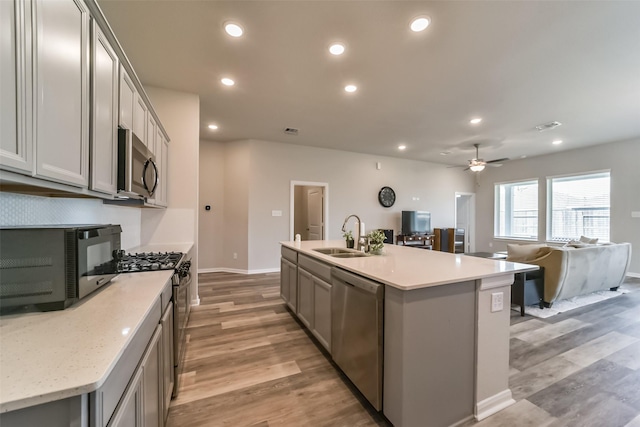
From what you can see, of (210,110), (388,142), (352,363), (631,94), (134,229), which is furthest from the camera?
(388,142)

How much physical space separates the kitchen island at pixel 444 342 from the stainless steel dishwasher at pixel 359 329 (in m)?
0.05

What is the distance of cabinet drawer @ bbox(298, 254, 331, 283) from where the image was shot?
2222 millimetres

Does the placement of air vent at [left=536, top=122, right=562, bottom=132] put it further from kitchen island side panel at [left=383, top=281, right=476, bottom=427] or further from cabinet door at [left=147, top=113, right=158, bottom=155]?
cabinet door at [left=147, top=113, right=158, bottom=155]

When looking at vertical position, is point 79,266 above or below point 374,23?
below

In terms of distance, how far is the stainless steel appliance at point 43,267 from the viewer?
0.94 meters

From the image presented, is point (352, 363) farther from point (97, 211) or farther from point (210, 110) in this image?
point (210, 110)

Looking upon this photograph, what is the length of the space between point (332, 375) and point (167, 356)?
4.10ft

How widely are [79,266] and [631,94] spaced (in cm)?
592

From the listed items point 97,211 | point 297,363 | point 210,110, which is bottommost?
point 297,363

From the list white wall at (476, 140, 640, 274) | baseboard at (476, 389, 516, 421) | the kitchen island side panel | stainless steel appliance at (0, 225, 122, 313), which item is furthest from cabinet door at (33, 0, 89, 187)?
white wall at (476, 140, 640, 274)

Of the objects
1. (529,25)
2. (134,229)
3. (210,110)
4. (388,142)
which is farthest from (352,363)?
(388,142)

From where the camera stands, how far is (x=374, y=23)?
2.11 metres

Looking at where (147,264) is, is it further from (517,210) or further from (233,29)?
(517,210)

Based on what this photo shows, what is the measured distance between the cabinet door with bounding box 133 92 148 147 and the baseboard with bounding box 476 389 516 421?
3197 millimetres
